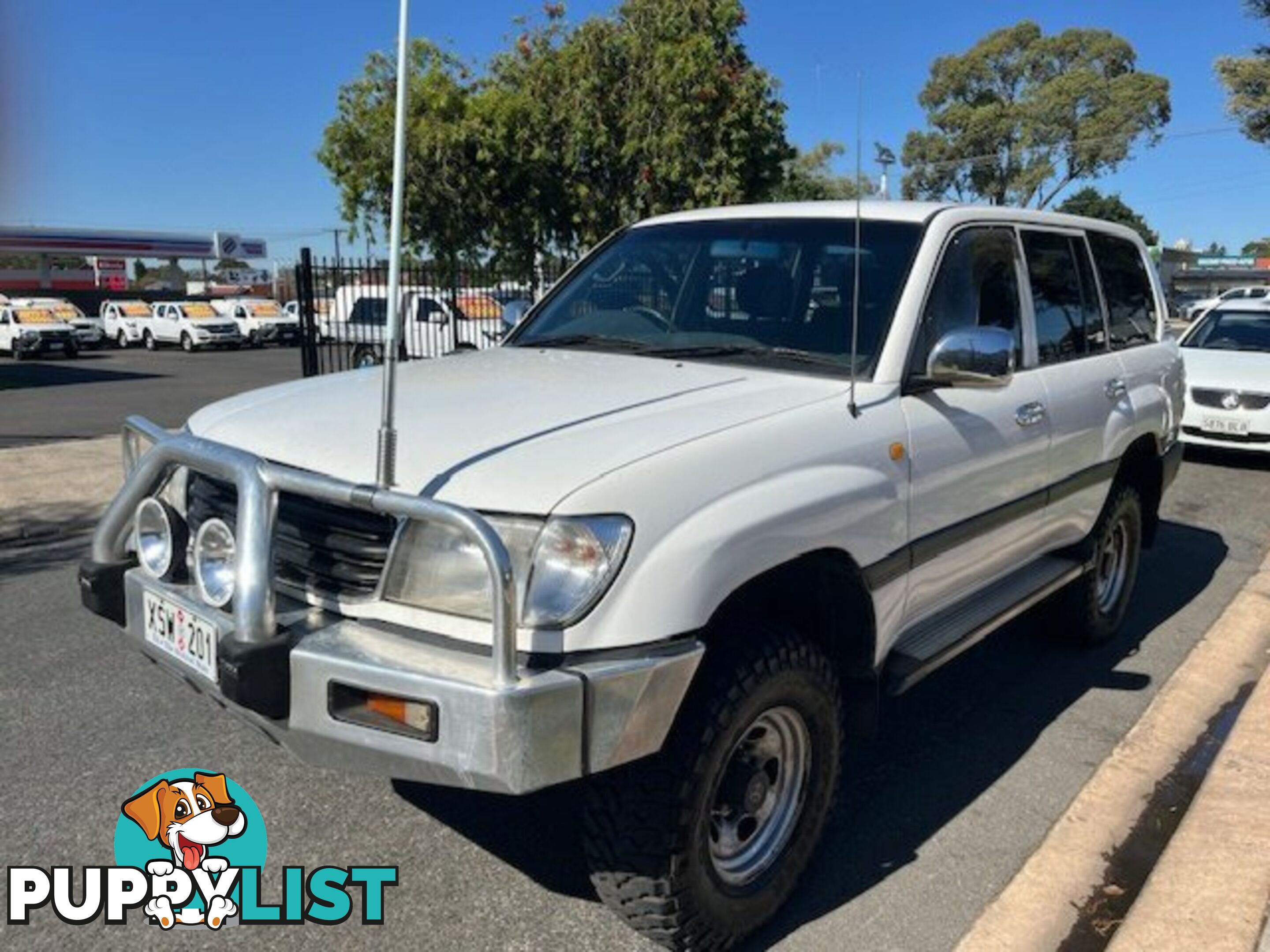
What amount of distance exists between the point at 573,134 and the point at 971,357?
40.4ft

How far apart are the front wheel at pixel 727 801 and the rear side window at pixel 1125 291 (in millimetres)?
2970

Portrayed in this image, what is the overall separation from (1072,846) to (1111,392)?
2155 millimetres

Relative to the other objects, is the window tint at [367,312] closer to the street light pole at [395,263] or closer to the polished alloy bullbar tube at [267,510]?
the polished alloy bullbar tube at [267,510]

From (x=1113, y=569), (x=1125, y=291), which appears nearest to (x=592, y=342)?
(x=1125, y=291)

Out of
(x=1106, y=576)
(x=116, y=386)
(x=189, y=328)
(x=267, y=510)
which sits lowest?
(x=116, y=386)


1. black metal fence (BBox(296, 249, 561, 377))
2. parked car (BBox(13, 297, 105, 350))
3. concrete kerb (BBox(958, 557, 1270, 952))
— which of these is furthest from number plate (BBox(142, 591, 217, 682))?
parked car (BBox(13, 297, 105, 350))

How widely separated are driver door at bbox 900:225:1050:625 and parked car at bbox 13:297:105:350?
108 feet

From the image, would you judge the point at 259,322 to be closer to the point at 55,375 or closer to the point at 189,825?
the point at 55,375

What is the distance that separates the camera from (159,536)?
279cm

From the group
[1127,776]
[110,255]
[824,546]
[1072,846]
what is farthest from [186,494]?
[110,255]

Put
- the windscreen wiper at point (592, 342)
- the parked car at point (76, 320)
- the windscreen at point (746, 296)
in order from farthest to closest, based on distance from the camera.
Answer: the parked car at point (76, 320) < the windscreen wiper at point (592, 342) < the windscreen at point (746, 296)

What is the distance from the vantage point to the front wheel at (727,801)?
7.87 feet

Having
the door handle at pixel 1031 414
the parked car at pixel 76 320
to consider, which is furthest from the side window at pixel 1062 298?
the parked car at pixel 76 320

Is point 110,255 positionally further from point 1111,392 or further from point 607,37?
point 1111,392
